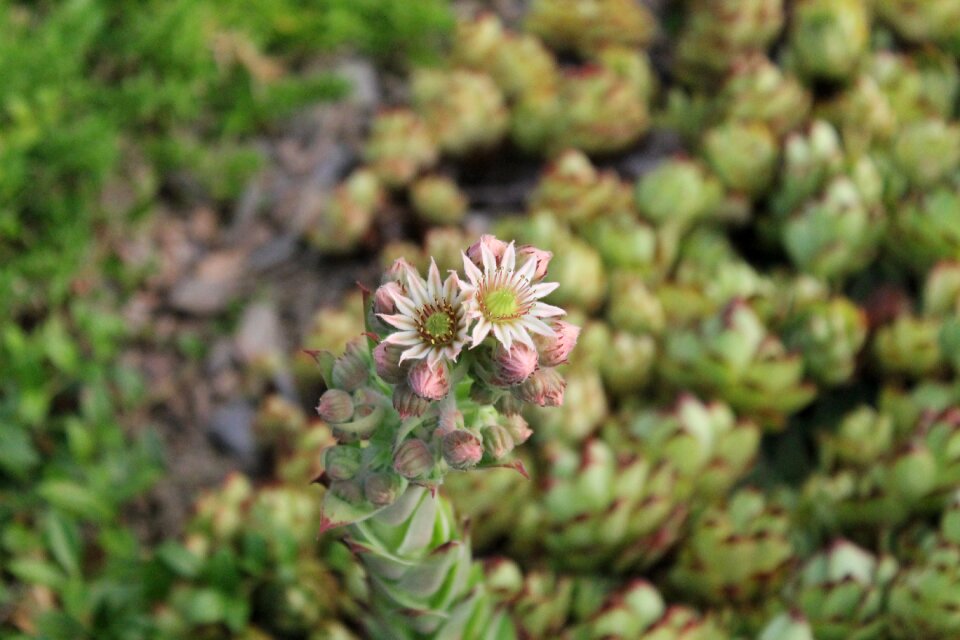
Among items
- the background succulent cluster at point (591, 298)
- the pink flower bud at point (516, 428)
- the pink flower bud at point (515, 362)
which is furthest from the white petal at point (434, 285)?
the background succulent cluster at point (591, 298)

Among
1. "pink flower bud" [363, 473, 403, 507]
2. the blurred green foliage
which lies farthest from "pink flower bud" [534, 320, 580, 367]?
the blurred green foliage

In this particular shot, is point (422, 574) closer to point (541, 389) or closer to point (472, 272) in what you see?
point (541, 389)

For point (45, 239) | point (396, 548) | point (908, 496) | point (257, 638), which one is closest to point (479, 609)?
point (396, 548)

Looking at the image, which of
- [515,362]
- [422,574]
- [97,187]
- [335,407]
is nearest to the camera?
[515,362]

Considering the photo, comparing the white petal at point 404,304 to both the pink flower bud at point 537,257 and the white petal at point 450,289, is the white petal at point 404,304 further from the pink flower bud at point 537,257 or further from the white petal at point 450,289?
the pink flower bud at point 537,257

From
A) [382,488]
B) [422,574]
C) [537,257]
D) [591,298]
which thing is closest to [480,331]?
[537,257]

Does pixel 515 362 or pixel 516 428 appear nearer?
pixel 515 362
